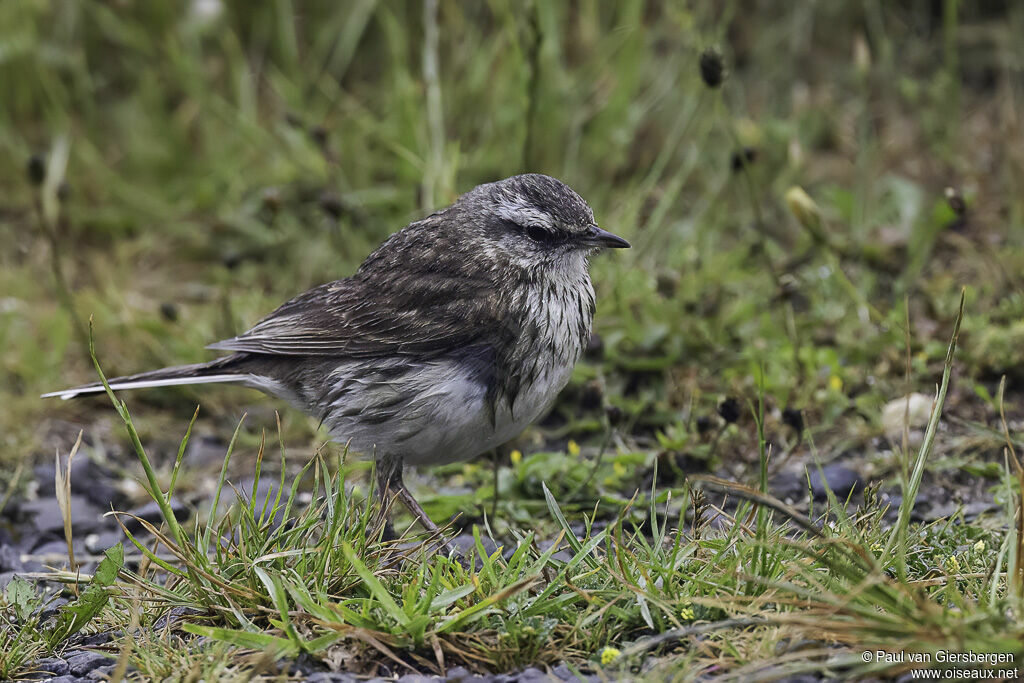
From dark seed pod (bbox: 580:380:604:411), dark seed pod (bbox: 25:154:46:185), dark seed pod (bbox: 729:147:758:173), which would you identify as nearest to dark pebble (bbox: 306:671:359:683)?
dark seed pod (bbox: 580:380:604:411)

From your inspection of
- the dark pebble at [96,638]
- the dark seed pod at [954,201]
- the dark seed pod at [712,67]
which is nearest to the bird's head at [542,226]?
the dark seed pod at [712,67]

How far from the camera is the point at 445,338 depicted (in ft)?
14.0

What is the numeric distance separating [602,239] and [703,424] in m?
1.03

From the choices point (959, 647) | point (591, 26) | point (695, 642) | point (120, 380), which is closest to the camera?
point (959, 647)

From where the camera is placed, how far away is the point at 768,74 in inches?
324

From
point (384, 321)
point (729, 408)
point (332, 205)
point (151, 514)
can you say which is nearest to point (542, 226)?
point (384, 321)

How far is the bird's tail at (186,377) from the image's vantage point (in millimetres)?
4578

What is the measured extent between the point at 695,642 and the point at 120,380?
9.16ft

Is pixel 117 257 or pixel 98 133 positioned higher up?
pixel 98 133

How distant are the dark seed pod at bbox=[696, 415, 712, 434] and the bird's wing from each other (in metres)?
1.11

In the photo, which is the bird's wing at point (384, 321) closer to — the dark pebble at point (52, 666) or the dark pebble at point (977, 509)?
the dark pebble at point (52, 666)

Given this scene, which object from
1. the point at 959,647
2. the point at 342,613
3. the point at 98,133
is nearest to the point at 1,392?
the point at 98,133

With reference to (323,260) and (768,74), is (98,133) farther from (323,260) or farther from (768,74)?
(768,74)

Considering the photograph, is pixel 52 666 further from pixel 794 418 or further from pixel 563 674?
pixel 794 418
